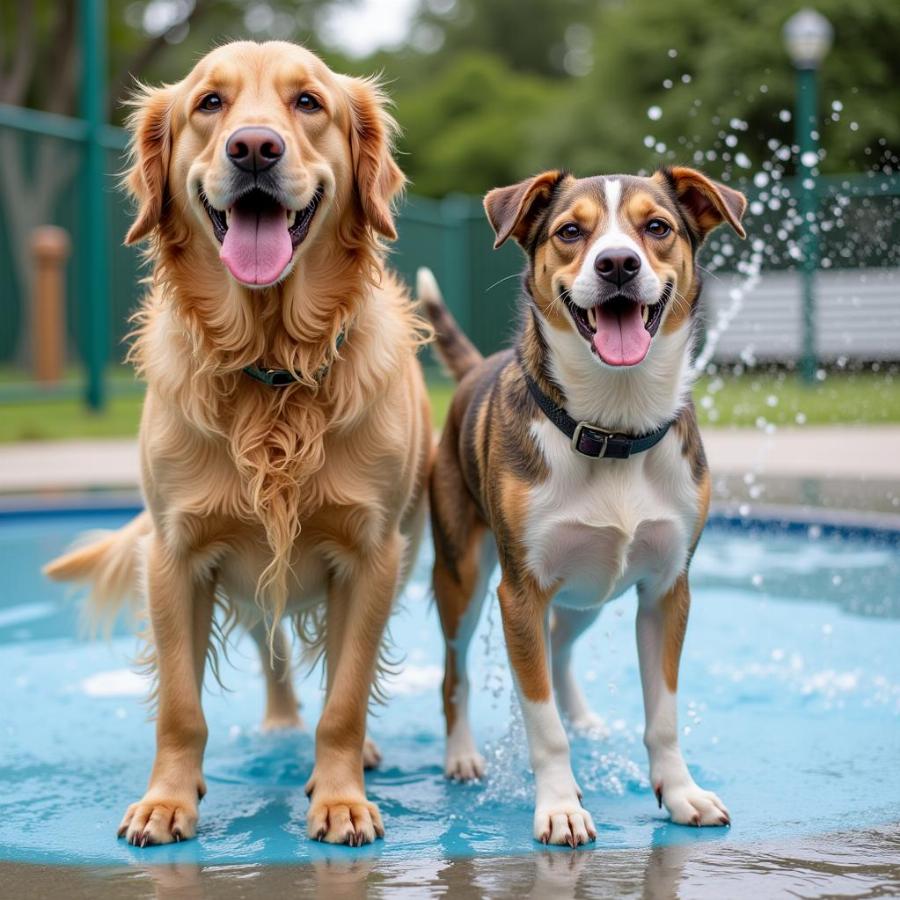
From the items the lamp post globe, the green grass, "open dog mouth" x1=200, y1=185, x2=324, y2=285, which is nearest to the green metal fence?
the green grass

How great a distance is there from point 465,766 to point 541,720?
0.73 metres

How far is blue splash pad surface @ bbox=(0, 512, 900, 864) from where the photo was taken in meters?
3.60

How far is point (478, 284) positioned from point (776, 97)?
21.2 ft

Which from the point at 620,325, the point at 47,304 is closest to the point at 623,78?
the point at 47,304

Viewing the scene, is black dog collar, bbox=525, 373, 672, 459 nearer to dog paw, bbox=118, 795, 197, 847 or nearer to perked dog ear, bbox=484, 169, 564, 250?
perked dog ear, bbox=484, 169, 564, 250

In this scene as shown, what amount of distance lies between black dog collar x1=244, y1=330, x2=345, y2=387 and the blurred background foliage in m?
12.8

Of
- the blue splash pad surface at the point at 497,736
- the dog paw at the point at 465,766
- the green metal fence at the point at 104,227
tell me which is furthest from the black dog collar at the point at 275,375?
the green metal fence at the point at 104,227

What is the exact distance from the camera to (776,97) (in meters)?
24.2

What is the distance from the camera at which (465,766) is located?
13.9 ft

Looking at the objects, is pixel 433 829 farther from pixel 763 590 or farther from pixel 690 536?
pixel 763 590

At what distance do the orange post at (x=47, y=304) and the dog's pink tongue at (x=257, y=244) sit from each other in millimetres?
11486

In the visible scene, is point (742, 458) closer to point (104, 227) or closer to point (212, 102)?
point (212, 102)

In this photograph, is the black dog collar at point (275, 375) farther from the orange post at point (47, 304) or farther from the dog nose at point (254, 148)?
the orange post at point (47, 304)

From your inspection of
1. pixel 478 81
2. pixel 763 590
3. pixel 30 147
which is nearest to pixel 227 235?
pixel 763 590
